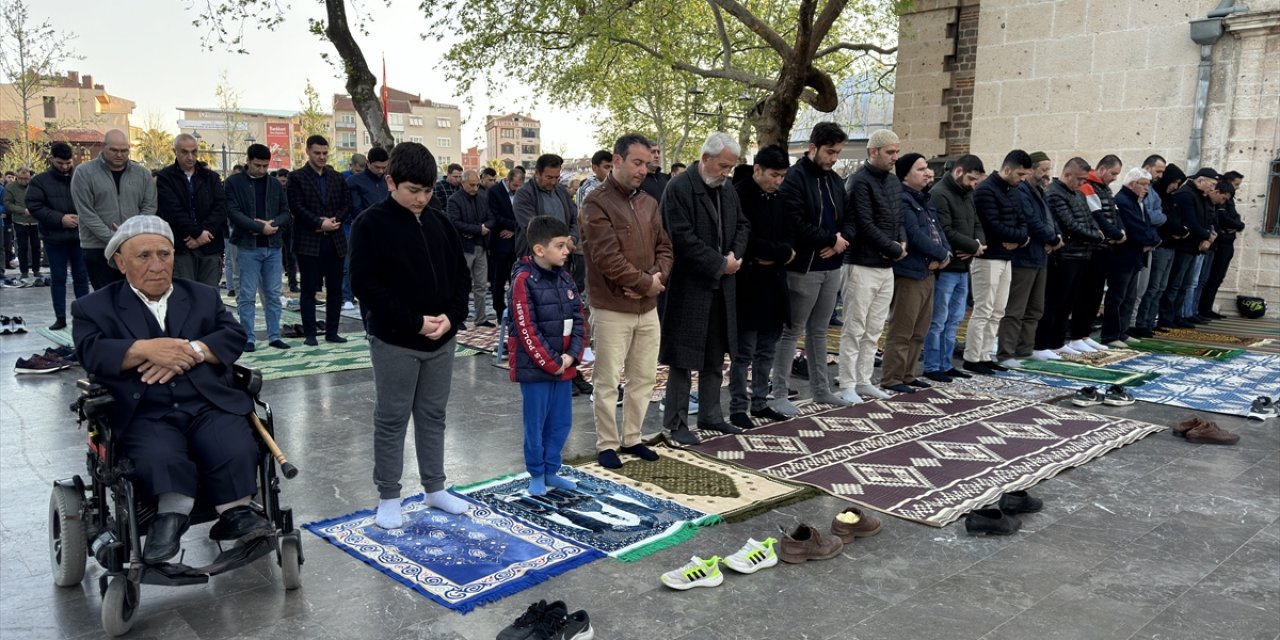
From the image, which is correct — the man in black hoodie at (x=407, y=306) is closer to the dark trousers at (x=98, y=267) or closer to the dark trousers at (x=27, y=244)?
the dark trousers at (x=98, y=267)

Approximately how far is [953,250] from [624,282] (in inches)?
160

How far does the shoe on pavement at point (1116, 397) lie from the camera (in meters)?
7.54

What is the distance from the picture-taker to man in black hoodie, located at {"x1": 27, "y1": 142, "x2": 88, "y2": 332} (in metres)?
9.04

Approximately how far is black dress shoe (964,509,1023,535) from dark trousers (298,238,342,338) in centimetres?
696

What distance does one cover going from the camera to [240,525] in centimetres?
351

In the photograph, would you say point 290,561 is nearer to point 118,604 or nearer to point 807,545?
point 118,604

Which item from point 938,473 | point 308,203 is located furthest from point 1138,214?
point 308,203

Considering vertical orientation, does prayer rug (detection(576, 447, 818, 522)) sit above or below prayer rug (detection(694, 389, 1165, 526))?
below

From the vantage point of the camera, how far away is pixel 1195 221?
1080cm

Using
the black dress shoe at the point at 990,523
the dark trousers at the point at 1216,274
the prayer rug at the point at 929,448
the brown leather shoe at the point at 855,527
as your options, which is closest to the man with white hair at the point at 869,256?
the prayer rug at the point at 929,448

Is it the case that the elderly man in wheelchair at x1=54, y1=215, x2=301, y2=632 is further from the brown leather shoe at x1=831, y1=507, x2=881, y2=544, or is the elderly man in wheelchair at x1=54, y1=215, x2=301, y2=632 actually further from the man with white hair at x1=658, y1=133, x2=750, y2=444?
the man with white hair at x1=658, y1=133, x2=750, y2=444

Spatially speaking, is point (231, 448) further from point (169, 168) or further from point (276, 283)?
point (276, 283)

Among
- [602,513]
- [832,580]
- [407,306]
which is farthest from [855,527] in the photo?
[407,306]

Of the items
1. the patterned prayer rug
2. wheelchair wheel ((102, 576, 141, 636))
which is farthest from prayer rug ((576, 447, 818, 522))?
the patterned prayer rug
